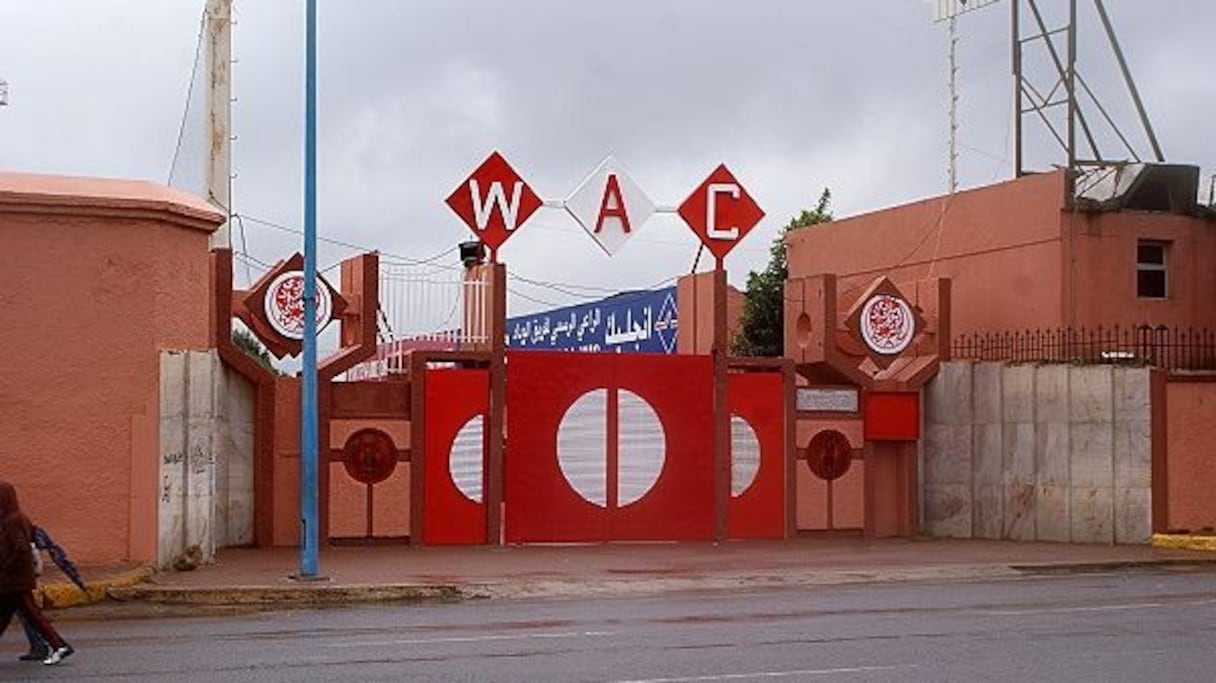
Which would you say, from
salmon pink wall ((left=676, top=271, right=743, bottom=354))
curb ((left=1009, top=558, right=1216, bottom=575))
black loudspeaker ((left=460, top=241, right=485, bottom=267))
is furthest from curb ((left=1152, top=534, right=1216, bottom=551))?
black loudspeaker ((left=460, top=241, right=485, bottom=267))

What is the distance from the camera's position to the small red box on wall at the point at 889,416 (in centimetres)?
3120

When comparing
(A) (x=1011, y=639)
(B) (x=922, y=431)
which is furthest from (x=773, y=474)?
(A) (x=1011, y=639)

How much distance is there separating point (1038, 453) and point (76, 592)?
16.9 m

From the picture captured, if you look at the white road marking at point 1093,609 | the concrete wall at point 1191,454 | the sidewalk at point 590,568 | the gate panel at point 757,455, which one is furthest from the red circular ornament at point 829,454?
the white road marking at point 1093,609

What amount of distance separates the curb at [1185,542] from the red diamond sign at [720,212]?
28.6 ft

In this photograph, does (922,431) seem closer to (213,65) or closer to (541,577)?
(541,577)

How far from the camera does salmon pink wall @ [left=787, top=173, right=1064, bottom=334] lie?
3212 cm

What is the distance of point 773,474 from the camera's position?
3062 cm

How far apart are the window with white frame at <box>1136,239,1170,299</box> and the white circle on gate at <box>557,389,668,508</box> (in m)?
9.83

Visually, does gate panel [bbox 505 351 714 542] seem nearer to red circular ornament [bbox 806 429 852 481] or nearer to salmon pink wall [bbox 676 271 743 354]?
red circular ornament [bbox 806 429 852 481]

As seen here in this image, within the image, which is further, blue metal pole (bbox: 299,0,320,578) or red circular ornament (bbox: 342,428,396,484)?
red circular ornament (bbox: 342,428,396,484)

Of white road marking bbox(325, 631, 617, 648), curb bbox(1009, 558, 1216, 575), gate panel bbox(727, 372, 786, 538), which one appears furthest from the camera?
gate panel bbox(727, 372, 786, 538)

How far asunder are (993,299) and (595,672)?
2219 centimetres

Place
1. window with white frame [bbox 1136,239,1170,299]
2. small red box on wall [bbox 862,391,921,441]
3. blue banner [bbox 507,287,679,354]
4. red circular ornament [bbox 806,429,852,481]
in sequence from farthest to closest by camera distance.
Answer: blue banner [bbox 507,287,679,354]
window with white frame [bbox 1136,239,1170,299]
small red box on wall [bbox 862,391,921,441]
red circular ornament [bbox 806,429,852,481]
